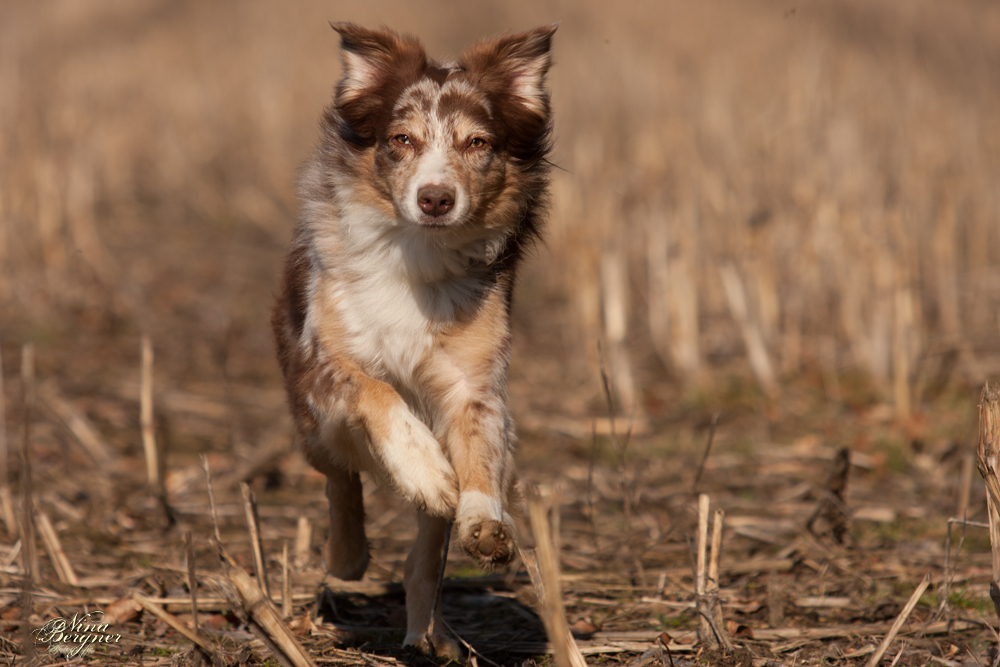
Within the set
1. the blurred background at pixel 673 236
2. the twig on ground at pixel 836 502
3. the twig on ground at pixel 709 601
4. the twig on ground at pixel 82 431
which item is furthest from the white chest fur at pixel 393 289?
the twig on ground at pixel 82 431

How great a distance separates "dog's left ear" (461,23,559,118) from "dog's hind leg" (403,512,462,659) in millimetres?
1877

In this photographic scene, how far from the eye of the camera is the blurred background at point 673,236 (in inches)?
336

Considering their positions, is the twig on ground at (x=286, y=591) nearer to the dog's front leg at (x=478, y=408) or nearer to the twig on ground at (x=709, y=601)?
the dog's front leg at (x=478, y=408)

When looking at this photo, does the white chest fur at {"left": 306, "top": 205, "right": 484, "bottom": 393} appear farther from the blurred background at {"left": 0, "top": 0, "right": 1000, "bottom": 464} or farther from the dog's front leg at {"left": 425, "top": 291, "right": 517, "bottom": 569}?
the blurred background at {"left": 0, "top": 0, "right": 1000, "bottom": 464}

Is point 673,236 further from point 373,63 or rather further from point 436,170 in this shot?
point 436,170

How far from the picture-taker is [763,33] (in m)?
12.9

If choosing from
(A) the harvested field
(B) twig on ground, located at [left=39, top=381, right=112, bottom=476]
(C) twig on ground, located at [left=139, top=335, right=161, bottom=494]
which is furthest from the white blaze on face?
(B) twig on ground, located at [left=39, top=381, right=112, bottom=476]

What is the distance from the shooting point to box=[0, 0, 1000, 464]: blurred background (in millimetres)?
8547

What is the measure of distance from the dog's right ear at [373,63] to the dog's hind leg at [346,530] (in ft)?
5.67

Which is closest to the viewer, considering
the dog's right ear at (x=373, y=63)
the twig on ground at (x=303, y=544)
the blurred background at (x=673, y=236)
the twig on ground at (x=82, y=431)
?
the dog's right ear at (x=373, y=63)

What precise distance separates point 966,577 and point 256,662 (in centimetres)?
352

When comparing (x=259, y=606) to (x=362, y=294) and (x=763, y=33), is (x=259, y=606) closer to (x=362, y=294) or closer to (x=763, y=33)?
(x=362, y=294)

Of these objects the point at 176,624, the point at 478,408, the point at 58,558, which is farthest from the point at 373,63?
the point at 58,558

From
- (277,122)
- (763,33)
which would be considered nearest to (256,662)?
(763,33)
